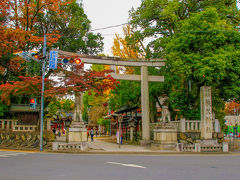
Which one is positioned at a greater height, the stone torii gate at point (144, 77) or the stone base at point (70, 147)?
the stone torii gate at point (144, 77)

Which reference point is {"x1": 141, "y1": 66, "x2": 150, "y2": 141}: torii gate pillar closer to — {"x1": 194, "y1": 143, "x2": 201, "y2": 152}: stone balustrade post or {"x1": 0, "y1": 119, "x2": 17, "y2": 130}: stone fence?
{"x1": 194, "y1": 143, "x2": 201, "y2": 152}: stone balustrade post

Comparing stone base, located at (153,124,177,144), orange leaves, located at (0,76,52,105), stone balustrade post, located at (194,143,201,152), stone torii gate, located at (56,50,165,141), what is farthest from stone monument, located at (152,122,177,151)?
orange leaves, located at (0,76,52,105)

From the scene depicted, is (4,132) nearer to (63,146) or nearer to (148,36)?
(63,146)

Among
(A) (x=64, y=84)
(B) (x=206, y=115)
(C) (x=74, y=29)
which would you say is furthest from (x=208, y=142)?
(C) (x=74, y=29)

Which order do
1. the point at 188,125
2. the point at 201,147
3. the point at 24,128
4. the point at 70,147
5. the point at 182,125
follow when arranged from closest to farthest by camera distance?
the point at 70,147, the point at 201,147, the point at 182,125, the point at 188,125, the point at 24,128

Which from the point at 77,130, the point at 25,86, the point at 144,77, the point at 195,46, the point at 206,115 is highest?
the point at 195,46

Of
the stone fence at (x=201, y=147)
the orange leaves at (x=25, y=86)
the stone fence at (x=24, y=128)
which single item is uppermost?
the orange leaves at (x=25, y=86)

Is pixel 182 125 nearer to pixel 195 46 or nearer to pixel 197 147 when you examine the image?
pixel 197 147

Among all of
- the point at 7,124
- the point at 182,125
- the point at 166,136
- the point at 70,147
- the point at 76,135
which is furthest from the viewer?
the point at 7,124

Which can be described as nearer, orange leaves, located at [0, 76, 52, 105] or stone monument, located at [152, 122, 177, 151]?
orange leaves, located at [0, 76, 52, 105]

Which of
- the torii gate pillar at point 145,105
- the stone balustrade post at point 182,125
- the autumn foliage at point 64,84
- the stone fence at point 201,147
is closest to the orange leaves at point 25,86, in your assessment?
the autumn foliage at point 64,84

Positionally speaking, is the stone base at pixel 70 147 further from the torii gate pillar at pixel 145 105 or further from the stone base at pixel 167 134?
the torii gate pillar at pixel 145 105

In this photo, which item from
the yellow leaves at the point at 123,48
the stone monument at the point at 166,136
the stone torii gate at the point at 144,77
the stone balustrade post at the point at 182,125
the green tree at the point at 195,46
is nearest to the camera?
the green tree at the point at 195,46

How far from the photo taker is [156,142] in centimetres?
1933
